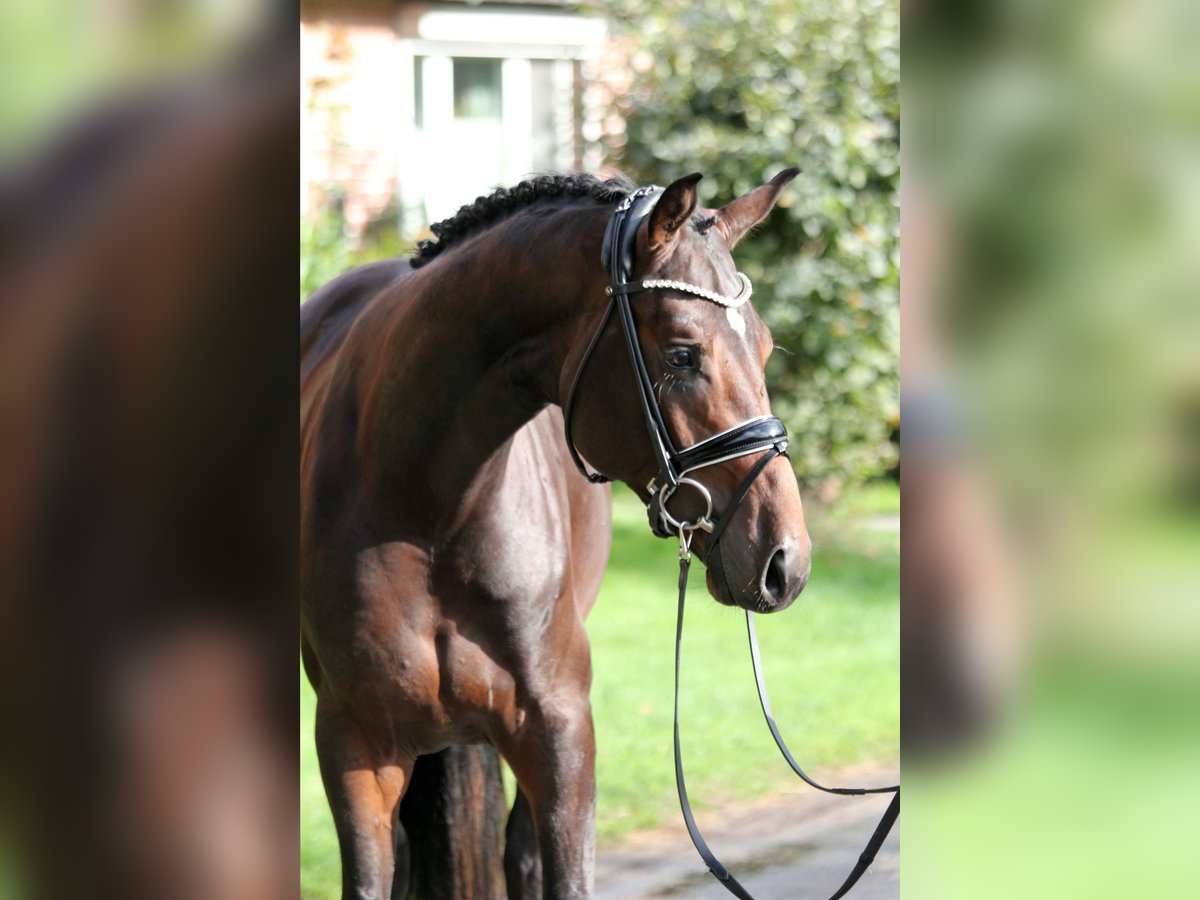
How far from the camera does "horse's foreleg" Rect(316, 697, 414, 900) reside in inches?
98.7

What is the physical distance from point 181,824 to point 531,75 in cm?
1197

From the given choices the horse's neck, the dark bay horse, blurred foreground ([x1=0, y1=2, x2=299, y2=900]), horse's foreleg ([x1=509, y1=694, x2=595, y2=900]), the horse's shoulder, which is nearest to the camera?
blurred foreground ([x1=0, y1=2, x2=299, y2=900])

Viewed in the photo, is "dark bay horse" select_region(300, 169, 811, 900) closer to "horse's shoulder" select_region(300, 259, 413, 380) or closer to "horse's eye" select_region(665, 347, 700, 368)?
"horse's eye" select_region(665, 347, 700, 368)

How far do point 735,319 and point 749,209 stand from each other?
0.38 meters

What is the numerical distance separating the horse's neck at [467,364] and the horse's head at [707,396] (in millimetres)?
149

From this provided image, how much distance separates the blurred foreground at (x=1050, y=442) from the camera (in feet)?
2.28

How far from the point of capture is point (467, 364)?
234 cm

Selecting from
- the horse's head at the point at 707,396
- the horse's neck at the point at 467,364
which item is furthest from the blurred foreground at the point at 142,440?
the horse's neck at the point at 467,364

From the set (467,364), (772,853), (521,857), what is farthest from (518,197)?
(772,853)

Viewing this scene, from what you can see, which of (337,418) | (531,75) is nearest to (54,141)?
(337,418)

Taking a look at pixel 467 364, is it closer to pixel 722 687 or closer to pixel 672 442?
pixel 672 442

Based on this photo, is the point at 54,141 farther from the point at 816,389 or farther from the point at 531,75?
the point at 531,75

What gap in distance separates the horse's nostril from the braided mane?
681 millimetres

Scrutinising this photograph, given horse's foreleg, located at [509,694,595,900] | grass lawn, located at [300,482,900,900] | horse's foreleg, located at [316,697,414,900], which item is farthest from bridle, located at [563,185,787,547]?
grass lawn, located at [300,482,900,900]
